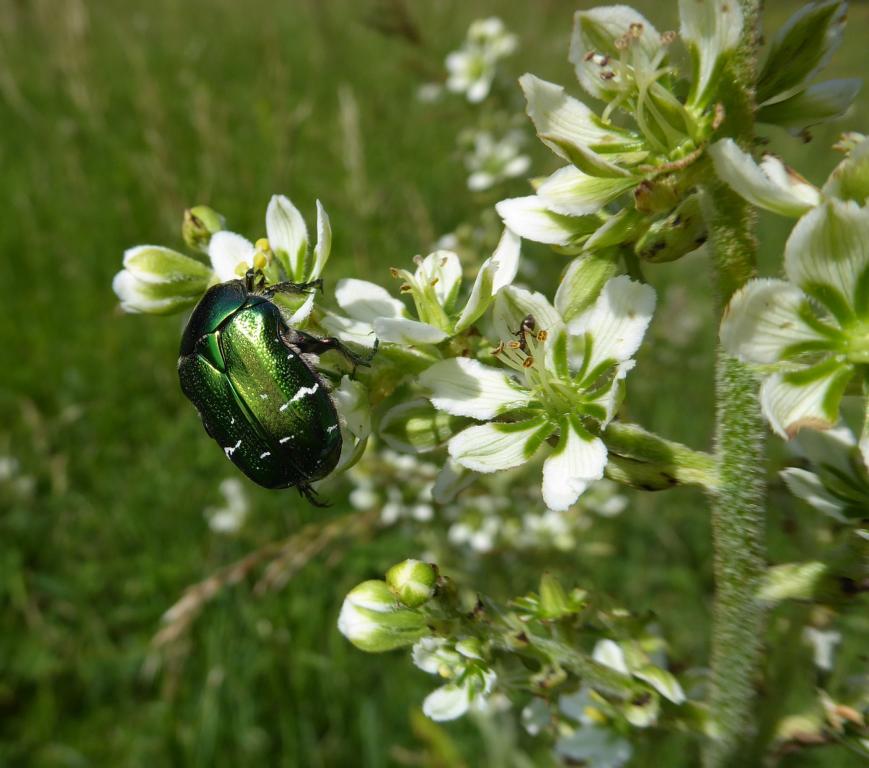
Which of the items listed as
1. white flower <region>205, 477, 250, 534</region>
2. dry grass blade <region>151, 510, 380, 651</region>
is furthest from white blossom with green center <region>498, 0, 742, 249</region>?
white flower <region>205, 477, 250, 534</region>

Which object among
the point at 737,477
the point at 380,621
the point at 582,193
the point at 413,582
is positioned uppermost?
the point at 582,193

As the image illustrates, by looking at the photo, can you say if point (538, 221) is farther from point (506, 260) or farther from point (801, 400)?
point (801, 400)

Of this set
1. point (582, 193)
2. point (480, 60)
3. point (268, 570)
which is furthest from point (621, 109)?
point (480, 60)

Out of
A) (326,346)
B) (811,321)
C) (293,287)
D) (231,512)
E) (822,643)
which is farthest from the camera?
(231,512)

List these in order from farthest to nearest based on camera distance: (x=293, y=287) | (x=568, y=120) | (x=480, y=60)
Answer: (x=480, y=60), (x=293, y=287), (x=568, y=120)

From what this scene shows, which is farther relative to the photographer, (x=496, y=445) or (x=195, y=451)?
(x=195, y=451)

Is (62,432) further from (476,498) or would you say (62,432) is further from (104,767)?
(476,498)

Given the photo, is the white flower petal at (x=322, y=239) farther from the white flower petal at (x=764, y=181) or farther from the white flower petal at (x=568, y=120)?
the white flower petal at (x=764, y=181)

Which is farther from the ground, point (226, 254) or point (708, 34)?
point (708, 34)

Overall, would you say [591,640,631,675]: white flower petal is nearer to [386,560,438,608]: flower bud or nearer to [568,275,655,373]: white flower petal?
[386,560,438,608]: flower bud
